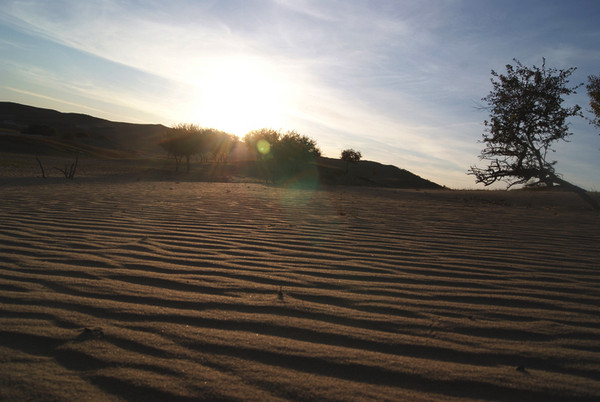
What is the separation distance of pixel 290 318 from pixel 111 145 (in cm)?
6898

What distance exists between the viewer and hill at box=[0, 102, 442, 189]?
38000 mm

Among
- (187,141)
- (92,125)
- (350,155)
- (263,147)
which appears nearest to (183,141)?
(187,141)

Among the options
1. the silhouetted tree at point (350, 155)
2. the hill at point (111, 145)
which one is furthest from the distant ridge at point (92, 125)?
the silhouetted tree at point (350, 155)

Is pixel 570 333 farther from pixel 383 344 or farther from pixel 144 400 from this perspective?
pixel 144 400

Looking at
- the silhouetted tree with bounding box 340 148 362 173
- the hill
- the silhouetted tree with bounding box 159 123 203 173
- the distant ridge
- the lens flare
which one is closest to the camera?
the silhouetted tree with bounding box 159 123 203 173

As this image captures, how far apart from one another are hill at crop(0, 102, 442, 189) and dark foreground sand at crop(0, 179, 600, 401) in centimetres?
2846

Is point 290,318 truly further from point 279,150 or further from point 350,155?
point 350,155

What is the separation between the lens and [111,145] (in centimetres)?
6344

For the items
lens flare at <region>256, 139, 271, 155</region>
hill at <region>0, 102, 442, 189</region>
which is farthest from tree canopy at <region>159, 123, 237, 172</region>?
lens flare at <region>256, 139, 271, 155</region>

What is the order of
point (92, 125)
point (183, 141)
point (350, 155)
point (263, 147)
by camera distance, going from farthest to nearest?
point (92, 125) → point (350, 155) → point (263, 147) → point (183, 141)

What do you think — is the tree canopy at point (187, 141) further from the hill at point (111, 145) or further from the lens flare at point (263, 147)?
the lens flare at point (263, 147)

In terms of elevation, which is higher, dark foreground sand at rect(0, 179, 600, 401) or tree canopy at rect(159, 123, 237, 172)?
tree canopy at rect(159, 123, 237, 172)

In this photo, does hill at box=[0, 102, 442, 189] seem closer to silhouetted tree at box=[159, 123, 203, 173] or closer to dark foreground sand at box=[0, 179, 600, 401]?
silhouetted tree at box=[159, 123, 203, 173]

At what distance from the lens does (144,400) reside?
1.54 meters
